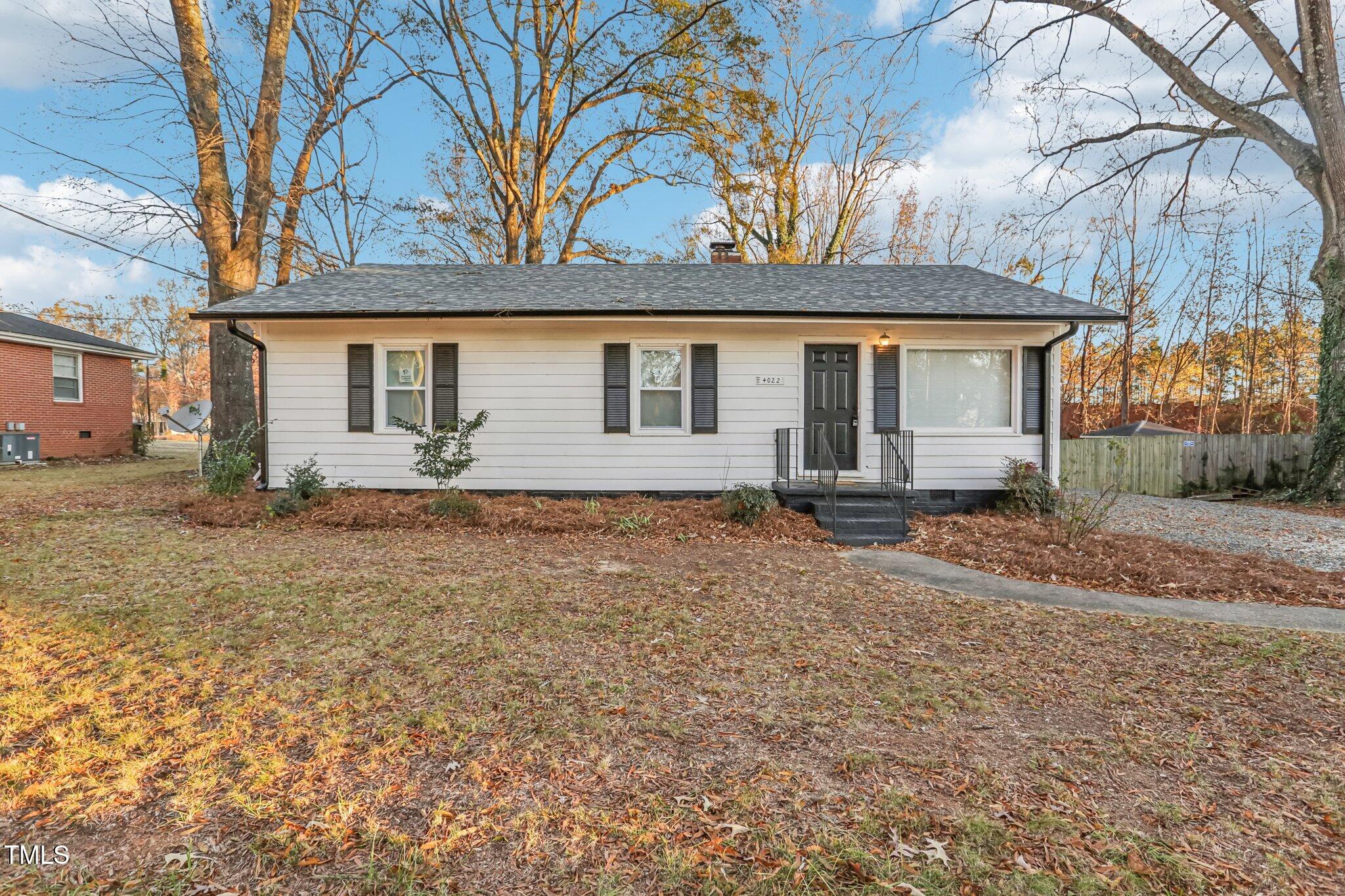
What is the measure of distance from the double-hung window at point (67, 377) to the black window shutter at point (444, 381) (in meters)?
15.4

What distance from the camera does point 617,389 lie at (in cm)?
913

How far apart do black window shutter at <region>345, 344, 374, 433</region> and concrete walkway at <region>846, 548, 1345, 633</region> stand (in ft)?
24.7

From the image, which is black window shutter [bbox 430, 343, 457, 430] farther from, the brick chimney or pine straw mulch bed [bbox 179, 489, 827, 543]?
the brick chimney

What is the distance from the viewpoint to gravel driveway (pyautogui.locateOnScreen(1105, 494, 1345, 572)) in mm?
7059

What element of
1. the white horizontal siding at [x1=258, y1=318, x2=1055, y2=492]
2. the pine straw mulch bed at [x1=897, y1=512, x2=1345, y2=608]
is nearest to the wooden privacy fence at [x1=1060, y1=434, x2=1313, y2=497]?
the white horizontal siding at [x1=258, y1=318, x2=1055, y2=492]

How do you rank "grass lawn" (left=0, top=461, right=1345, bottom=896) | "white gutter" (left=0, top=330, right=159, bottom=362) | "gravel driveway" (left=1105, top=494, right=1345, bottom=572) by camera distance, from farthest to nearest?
"white gutter" (left=0, top=330, right=159, bottom=362)
"gravel driveway" (left=1105, top=494, right=1345, bottom=572)
"grass lawn" (left=0, top=461, right=1345, bottom=896)

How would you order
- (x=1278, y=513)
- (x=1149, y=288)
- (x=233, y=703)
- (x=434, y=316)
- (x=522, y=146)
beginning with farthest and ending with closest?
(x=1149, y=288) → (x=522, y=146) → (x=1278, y=513) → (x=434, y=316) → (x=233, y=703)

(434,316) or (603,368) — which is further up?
(434,316)

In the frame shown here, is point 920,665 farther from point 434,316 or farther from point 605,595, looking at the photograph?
point 434,316

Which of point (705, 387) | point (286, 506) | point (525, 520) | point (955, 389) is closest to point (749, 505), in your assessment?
point (705, 387)

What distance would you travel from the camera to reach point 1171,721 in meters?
2.90

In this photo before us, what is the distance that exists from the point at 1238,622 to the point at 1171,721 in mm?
2434

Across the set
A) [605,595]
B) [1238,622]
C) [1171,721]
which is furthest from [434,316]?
[1238,622]

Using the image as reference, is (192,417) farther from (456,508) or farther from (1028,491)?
(1028,491)
